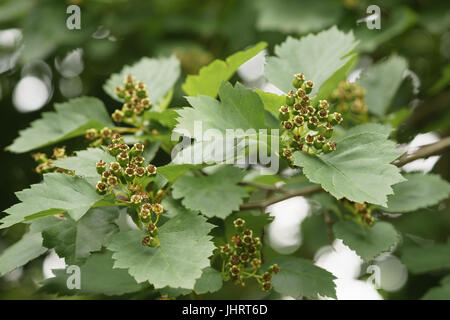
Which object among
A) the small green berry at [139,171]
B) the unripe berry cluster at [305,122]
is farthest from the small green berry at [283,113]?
the small green berry at [139,171]

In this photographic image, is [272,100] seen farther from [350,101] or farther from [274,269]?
[350,101]

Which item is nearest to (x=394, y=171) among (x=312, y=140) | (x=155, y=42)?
(x=312, y=140)

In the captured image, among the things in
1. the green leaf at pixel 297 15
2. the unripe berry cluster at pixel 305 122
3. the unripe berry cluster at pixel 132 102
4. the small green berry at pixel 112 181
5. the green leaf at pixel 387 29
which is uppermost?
the green leaf at pixel 297 15

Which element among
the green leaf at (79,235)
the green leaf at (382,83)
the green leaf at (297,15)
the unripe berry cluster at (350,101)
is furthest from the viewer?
the green leaf at (297,15)

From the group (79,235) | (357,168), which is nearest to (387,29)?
(357,168)

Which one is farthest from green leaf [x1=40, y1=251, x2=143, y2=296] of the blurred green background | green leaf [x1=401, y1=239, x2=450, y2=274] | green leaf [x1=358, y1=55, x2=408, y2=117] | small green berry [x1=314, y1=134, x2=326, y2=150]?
the blurred green background

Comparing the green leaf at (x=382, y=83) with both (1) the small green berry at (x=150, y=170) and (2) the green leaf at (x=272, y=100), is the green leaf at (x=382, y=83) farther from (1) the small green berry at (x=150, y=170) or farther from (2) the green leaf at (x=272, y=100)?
(1) the small green berry at (x=150, y=170)

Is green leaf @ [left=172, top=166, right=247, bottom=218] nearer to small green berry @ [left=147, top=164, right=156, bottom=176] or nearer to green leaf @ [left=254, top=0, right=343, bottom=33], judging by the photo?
small green berry @ [left=147, top=164, right=156, bottom=176]
